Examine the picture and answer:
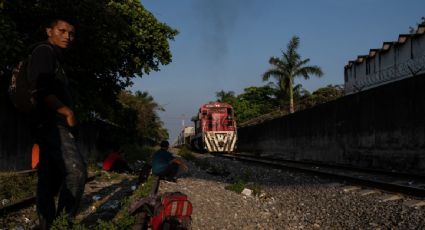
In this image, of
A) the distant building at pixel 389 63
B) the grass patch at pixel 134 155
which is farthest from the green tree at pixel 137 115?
the distant building at pixel 389 63

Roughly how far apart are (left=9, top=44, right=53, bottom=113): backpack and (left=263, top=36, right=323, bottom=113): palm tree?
4182 centimetres

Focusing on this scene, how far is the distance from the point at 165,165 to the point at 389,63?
21310 millimetres

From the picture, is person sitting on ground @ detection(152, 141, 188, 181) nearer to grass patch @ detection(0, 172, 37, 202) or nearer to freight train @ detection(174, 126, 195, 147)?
grass patch @ detection(0, 172, 37, 202)

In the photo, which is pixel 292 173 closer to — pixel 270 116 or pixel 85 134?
pixel 85 134

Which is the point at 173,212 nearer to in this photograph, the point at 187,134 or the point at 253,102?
the point at 187,134

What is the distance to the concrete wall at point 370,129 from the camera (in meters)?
13.5

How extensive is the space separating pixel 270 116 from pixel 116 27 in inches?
1263

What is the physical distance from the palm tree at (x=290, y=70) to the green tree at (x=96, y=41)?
26.1 metres

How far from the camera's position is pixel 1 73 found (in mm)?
12742

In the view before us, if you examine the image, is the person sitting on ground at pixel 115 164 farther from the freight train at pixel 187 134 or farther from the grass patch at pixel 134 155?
the freight train at pixel 187 134

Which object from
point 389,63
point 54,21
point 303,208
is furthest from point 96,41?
point 389,63

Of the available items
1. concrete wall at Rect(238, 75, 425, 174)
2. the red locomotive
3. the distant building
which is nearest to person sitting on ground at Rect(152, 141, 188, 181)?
concrete wall at Rect(238, 75, 425, 174)

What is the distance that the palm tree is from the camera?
45.4m

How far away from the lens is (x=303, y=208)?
780 centimetres
